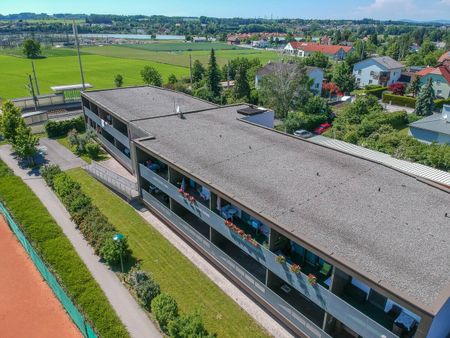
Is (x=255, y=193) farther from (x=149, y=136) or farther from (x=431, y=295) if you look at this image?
(x=149, y=136)

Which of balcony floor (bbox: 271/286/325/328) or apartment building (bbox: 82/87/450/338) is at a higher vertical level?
apartment building (bbox: 82/87/450/338)

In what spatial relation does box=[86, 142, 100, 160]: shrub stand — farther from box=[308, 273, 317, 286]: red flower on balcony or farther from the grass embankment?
box=[308, 273, 317, 286]: red flower on balcony

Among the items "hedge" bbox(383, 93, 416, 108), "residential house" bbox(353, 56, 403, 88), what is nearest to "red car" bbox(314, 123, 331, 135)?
"hedge" bbox(383, 93, 416, 108)

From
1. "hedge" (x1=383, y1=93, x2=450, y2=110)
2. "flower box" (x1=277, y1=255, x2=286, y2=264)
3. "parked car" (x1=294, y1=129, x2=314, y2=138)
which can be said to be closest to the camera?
"flower box" (x1=277, y1=255, x2=286, y2=264)

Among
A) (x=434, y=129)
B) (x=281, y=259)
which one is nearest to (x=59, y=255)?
(x=281, y=259)

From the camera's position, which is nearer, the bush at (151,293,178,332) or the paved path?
the bush at (151,293,178,332)

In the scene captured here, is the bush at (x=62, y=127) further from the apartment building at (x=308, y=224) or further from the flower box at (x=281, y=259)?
the flower box at (x=281, y=259)

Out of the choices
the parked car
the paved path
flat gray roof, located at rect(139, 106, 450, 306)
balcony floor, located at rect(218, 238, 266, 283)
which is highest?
flat gray roof, located at rect(139, 106, 450, 306)

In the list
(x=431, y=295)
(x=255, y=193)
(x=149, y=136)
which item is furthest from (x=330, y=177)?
(x=149, y=136)

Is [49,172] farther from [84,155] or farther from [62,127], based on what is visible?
[62,127]
